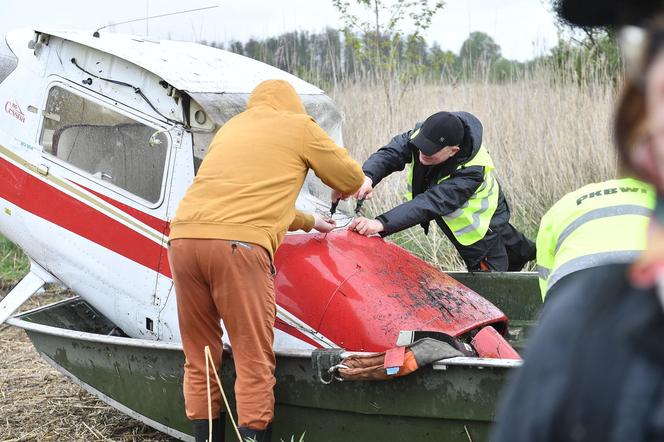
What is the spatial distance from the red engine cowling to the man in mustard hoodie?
35 cm

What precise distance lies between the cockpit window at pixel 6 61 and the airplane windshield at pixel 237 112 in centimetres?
133

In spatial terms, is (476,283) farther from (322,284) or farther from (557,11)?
(557,11)

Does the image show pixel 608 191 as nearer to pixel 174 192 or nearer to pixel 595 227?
pixel 595 227

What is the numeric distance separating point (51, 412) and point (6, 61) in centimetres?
211

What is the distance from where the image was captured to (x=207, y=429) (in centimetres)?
441

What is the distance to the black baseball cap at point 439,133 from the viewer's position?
521cm

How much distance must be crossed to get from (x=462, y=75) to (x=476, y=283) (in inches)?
191

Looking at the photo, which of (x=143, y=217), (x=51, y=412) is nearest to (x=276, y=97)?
(x=143, y=217)

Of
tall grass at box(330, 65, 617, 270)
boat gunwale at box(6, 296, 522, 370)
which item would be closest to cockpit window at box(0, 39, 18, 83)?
boat gunwale at box(6, 296, 522, 370)

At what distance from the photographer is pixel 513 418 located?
106cm

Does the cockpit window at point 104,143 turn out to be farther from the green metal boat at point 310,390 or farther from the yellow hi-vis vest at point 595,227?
the yellow hi-vis vest at point 595,227

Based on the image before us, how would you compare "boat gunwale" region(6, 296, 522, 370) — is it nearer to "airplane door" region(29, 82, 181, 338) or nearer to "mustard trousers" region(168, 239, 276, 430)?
"mustard trousers" region(168, 239, 276, 430)

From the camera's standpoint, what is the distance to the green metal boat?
13.0ft

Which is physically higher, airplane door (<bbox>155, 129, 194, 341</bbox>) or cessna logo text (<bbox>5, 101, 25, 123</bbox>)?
cessna logo text (<bbox>5, 101, 25, 123</bbox>)
